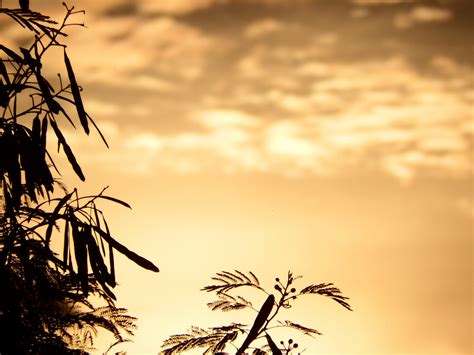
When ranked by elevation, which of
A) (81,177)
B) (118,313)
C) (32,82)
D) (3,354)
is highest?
(32,82)

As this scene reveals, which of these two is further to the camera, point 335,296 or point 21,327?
point 21,327

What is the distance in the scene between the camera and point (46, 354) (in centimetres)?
322

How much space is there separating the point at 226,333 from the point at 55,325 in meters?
1.35

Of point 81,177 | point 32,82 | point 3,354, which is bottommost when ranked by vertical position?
point 3,354

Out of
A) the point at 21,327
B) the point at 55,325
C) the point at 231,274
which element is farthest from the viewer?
the point at 55,325

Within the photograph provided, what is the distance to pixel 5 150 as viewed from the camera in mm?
3252

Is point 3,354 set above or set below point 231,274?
below

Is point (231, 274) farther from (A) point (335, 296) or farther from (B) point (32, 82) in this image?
(B) point (32, 82)

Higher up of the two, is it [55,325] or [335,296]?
[335,296]

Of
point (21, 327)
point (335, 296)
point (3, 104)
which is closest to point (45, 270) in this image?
point (21, 327)

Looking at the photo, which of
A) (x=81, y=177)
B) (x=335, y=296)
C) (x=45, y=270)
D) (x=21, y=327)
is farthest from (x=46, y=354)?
(x=335, y=296)

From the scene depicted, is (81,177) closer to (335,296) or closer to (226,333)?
(226,333)

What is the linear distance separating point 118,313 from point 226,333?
139 centimetres

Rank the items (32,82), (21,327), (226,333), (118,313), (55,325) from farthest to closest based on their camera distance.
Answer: (118,313), (55,325), (32,82), (21,327), (226,333)
